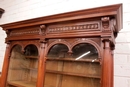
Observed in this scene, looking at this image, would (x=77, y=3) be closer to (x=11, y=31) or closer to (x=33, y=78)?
(x=11, y=31)

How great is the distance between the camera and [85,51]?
3.84 feet

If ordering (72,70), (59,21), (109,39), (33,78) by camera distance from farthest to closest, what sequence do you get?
(33,78) → (72,70) → (59,21) → (109,39)

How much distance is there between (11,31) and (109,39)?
1236 millimetres

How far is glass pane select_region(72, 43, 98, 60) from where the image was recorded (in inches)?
43.5

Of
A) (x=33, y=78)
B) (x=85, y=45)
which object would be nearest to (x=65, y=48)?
(x=85, y=45)

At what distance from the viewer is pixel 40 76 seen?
1.30m

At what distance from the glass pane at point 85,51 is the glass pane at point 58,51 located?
12 centimetres

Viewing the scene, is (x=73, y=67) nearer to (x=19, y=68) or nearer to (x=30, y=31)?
(x=30, y=31)

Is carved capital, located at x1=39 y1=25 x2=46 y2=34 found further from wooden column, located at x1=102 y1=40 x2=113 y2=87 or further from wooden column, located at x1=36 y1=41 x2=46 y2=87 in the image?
wooden column, located at x1=102 y1=40 x2=113 y2=87

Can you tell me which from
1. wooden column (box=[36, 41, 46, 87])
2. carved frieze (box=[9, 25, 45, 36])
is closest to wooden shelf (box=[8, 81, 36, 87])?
wooden column (box=[36, 41, 46, 87])

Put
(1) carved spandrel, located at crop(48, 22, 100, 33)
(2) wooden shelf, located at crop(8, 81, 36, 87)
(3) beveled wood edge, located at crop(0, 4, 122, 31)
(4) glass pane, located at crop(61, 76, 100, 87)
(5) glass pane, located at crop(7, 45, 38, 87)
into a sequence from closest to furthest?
(3) beveled wood edge, located at crop(0, 4, 122, 31), (1) carved spandrel, located at crop(48, 22, 100, 33), (4) glass pane, located at crop(61, 76, 100, 87), (2) wooden shelf, located at crop(8, 81, 36, 87), (5) glass pane, located at crop(7, 45, 38, 87)

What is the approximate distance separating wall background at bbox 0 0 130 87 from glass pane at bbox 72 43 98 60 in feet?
1.13

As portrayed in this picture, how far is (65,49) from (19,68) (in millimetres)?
791

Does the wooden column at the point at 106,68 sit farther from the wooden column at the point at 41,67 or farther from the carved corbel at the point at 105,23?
the wooden column at the point at 41,67
